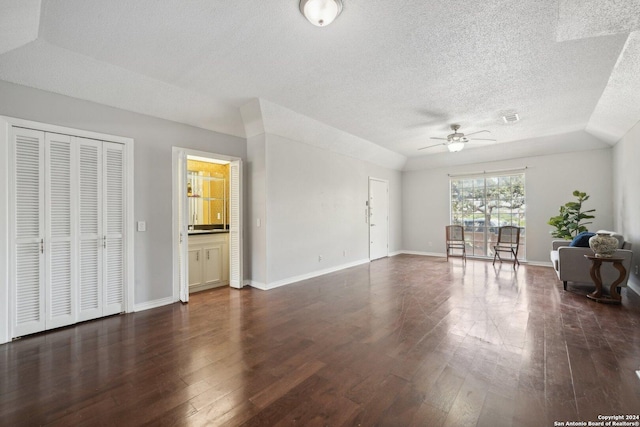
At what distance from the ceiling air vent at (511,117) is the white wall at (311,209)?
293 centimetres

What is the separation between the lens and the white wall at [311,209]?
454 cm

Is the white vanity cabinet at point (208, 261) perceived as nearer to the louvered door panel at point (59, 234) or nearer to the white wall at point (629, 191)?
the louvered door panel at point (59, 234)

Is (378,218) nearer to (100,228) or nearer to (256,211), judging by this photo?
(256,211)

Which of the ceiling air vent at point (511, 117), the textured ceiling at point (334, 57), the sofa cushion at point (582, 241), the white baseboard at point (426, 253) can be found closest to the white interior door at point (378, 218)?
the white baseboard at point (426, 253)

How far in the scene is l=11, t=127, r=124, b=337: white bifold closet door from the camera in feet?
9.02

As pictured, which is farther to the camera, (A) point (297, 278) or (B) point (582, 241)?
(A) point (297, 278)

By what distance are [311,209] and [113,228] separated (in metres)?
3.03

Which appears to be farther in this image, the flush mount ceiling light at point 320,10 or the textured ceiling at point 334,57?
the textured ceiling at point 334,57

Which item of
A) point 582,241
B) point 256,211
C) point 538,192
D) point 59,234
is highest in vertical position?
point 538,192

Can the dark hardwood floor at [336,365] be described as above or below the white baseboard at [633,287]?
below

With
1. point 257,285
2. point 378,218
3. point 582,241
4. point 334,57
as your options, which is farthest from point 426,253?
point 334,57

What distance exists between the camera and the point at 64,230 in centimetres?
299

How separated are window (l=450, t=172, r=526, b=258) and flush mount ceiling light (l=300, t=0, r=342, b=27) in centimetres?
642

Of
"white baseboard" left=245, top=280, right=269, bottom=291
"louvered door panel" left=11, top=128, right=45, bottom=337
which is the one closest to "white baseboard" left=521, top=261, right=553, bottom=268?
"white baseboard" left=245, top=280, right=269, bottom=291
